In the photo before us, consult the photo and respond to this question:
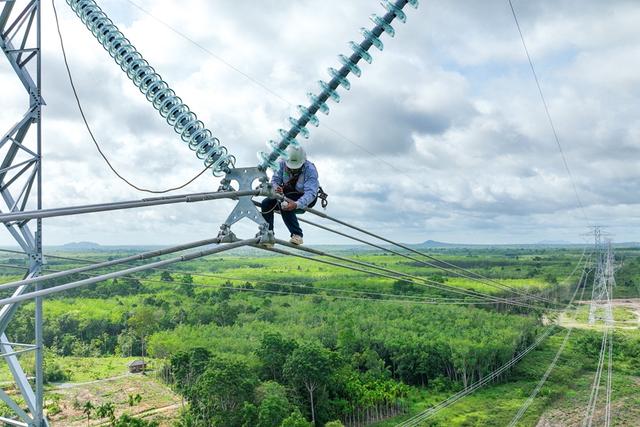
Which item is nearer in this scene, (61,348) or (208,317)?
(61,348)

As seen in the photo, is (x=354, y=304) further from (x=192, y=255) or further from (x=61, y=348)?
(x=192, y=255)

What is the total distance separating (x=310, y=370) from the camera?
23.0 meters

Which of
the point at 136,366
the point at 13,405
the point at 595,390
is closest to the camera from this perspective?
the point at 13,405

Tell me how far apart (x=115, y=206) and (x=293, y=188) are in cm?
182

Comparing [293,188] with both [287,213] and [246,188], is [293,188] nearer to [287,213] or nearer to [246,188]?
[287,213]

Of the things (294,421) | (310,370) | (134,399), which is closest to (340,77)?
(294,421)

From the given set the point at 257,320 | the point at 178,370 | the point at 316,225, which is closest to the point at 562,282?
the point at 257,320

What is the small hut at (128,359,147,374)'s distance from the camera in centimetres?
3122

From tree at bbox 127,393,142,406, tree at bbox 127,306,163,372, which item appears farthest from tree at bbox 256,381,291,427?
tree at bbox 127,306,163,372

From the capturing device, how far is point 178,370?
81.8 feet

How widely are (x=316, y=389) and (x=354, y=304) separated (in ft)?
66.0

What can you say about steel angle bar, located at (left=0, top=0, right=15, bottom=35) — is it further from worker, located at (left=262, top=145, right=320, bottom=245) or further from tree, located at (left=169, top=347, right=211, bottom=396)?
tree, located at (left=169, top=347, right=211, bottom=396)

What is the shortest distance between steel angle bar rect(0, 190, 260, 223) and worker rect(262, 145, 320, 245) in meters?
0.41

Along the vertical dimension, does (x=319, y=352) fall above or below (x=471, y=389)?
above
